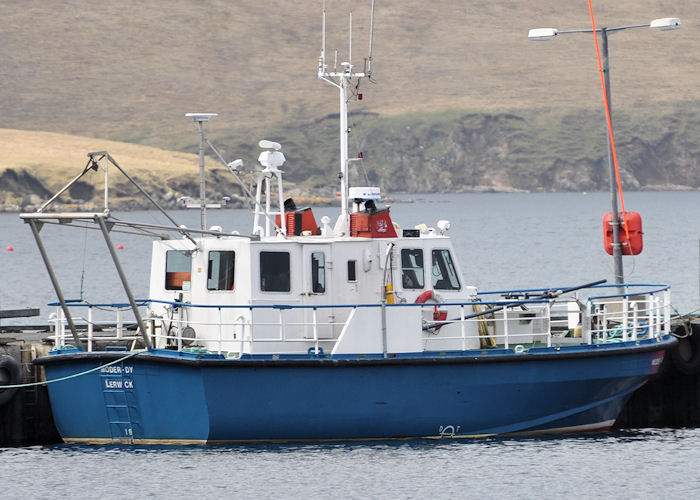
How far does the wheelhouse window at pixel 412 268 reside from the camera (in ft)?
75.4

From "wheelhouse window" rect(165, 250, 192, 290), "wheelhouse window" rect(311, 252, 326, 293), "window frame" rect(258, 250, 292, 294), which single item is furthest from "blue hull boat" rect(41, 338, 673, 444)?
"wheelhouse window" rect(165, 250, 192, 290)

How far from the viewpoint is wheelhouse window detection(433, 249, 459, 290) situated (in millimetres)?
23203

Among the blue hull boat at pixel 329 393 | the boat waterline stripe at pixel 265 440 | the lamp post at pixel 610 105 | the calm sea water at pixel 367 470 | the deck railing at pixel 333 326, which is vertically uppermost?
the lamp post at pixel 610 105

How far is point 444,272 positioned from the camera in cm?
2328

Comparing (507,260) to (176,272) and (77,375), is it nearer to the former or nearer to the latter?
(176,272)

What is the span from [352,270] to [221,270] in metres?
2.21

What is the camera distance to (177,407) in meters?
22.1

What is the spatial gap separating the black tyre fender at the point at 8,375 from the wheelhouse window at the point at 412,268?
22.5 feet

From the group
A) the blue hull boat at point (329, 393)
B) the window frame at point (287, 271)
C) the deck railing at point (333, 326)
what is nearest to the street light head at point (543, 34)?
the deck railing at point (333, 326)

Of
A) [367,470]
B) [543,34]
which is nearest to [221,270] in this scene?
[367,470]

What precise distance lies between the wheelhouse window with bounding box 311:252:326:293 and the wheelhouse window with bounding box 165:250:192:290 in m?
2.23

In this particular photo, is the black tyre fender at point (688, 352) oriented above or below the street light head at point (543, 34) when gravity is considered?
below

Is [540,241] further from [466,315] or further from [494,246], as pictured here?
[466,315]

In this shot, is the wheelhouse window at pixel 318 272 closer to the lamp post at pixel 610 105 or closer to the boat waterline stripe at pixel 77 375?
the boat waterline stripe at pixel 77 375
